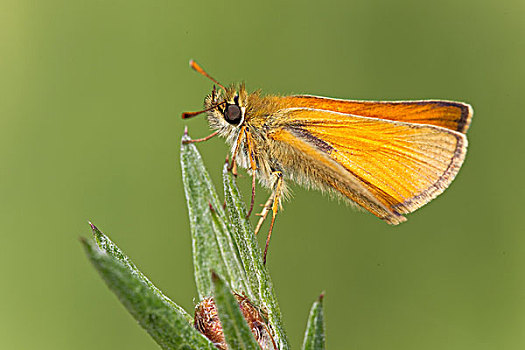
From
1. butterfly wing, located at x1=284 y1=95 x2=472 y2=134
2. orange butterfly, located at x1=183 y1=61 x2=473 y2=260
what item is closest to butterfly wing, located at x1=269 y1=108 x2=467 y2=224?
orange butterfly, located at x1=183 y1=61 x2=473 y2=260

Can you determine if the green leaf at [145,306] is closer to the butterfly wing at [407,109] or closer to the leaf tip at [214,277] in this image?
the leaf tip at [214,277]

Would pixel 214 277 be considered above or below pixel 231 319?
above

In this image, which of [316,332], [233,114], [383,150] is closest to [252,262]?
[316,332]

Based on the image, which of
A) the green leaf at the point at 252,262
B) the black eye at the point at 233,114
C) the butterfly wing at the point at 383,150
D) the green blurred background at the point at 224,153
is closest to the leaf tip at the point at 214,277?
the green leaf at the point at 252,262

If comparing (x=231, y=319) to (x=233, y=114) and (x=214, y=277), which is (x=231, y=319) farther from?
(x=233, y=114)

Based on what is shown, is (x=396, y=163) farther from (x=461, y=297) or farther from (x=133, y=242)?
(x=133, y=242)

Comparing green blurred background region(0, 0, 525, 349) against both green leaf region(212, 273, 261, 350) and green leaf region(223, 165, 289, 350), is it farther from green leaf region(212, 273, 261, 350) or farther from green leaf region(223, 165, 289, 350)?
green leaf region(212, 273, 261, 350)
